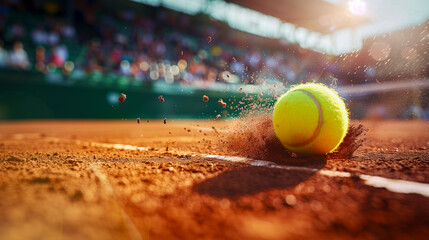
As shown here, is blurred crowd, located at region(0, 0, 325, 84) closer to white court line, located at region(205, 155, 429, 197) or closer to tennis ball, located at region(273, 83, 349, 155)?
tennis ball, located at region(273, 83, 349, 155)

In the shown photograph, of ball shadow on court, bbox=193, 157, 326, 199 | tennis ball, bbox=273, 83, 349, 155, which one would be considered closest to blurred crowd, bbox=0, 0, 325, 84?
tennis ball, bbox=273, 83, 349, 155

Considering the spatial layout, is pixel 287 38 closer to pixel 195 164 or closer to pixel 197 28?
pixel 197 28

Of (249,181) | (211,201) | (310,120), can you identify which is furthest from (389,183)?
(211,201)

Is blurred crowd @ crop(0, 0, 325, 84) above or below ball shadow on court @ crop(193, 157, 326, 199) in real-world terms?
above

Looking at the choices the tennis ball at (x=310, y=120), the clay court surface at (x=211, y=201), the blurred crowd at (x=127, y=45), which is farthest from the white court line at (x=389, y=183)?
the blurred crowd at (x=127, y=45)

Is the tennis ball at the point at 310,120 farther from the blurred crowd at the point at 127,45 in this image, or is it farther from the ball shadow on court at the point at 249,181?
the blurred crowd at the point at 127,45

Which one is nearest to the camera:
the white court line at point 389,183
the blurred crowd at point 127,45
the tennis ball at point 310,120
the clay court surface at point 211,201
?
the clay court surface at point 211,201
